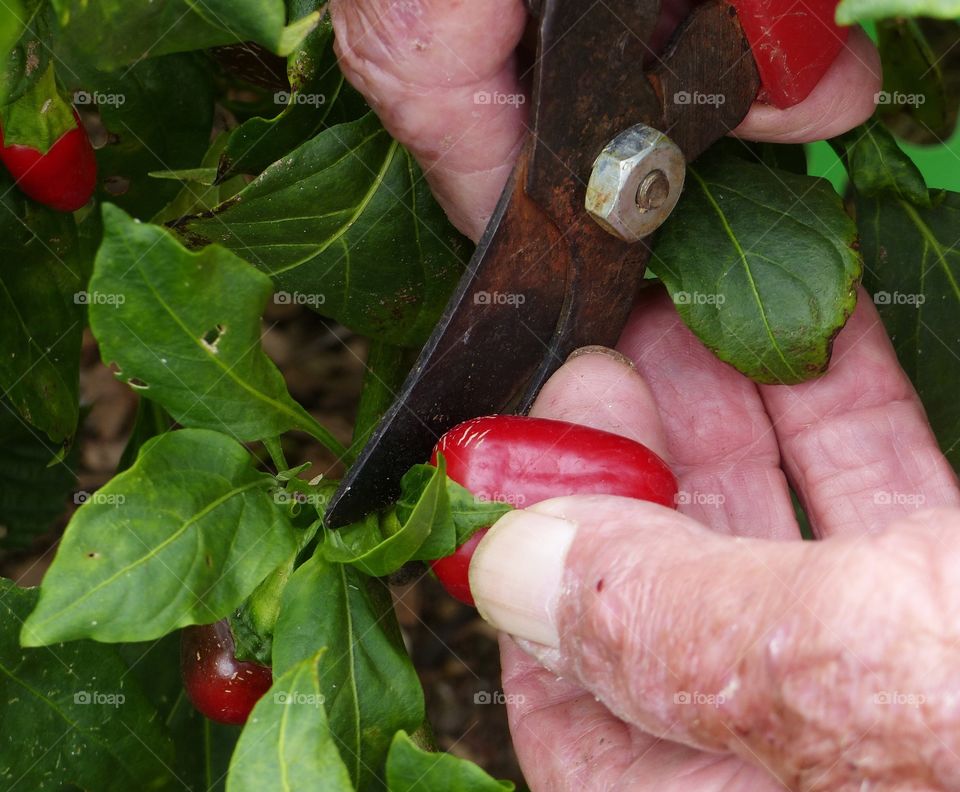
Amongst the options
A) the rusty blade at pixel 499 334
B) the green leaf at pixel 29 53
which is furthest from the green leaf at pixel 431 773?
the green leaf at pixel 29 53

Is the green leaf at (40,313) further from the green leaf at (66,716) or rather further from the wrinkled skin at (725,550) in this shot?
the wrinkled skin at (725,550)

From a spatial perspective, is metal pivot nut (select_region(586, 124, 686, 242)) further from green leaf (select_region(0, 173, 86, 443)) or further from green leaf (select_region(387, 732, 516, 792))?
green leaf (select_region(0, 173, 86, 443))

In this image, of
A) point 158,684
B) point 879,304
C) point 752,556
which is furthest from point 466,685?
point 752,556

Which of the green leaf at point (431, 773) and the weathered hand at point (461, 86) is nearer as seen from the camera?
the green leaf at point (431, 773)

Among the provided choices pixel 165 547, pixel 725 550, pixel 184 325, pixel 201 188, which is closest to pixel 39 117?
pixel 201 188

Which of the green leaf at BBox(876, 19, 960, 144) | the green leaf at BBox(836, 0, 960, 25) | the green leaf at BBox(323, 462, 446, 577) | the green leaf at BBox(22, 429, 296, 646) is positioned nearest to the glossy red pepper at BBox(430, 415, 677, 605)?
the green leaf at BBox(323, 462, 446, 577)

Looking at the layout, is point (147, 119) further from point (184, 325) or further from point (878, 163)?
point (878, 163)
